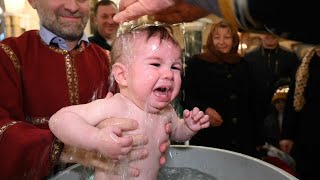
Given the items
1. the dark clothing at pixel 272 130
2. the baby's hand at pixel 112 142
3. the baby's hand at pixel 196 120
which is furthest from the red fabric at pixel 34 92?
the dark clothing at pixel 272 130

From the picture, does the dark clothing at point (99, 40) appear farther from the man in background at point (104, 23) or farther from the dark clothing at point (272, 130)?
the dark clothing at point (272, 130)

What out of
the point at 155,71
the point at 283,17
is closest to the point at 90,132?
the point at 155,71

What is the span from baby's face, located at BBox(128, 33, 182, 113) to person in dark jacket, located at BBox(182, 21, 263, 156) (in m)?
0.60

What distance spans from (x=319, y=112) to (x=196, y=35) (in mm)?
Result: 965

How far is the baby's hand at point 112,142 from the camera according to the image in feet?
2.34

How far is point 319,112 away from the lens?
1.47 metres

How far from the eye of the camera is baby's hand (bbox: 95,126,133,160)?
0.71m

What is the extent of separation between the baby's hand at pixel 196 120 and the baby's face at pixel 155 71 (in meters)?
0.13

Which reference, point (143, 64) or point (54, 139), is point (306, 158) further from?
point (54, 139)

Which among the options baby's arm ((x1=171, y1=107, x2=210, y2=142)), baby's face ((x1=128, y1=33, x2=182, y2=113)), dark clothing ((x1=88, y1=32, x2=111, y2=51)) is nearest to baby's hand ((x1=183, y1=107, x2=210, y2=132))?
baby's arm ((x1=171, y1=107, x2=210, y2=142))

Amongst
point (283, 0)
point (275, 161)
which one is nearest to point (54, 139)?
point (283, 0)

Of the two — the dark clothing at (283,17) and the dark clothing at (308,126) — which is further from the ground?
the dark clothing at (283,17)

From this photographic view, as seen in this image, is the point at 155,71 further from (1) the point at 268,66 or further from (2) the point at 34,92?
(1) the point at 268,66

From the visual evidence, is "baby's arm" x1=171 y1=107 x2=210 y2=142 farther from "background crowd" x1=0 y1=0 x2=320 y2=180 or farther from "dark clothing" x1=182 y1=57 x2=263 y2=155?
"dark clothing" x1=182 y1=57 x2=263 y2=155
